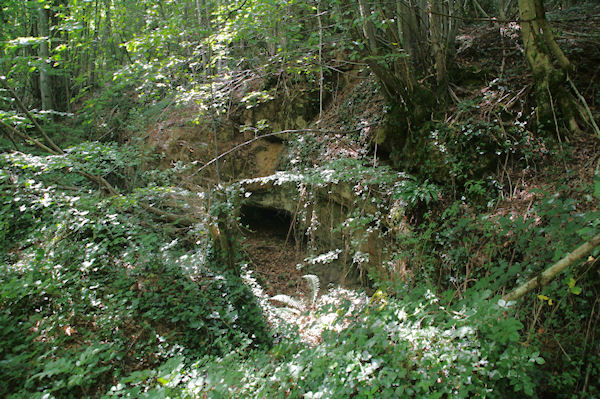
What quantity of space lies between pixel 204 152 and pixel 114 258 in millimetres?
3734

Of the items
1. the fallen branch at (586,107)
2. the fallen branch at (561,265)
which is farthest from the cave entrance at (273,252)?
the fallen branch at (586,107)

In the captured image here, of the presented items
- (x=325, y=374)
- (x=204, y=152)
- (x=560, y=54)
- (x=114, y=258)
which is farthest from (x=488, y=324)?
(x=204, y=152)

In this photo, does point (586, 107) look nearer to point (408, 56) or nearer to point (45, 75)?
point (408, 56)

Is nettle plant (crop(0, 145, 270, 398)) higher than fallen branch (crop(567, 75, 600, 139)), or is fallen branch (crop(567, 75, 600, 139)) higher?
fallen branch (crop(567, 75, 600, 139))

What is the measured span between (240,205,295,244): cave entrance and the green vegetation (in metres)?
1.46

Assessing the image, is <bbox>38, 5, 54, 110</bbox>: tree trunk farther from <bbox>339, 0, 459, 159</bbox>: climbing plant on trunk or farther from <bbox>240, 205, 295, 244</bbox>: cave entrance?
<bbox>339, 0, 459, 159</bbox>: climbing plant on trunk

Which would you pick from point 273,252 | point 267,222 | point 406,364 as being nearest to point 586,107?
point 406,364

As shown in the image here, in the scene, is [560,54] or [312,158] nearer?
[560,54]

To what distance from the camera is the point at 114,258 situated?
207 inches

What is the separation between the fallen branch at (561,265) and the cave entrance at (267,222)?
19.6 feet

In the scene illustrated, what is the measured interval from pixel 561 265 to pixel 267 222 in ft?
22.8

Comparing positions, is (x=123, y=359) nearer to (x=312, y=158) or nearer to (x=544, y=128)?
(x=312, y=158)

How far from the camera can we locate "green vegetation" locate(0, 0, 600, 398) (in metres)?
2.82

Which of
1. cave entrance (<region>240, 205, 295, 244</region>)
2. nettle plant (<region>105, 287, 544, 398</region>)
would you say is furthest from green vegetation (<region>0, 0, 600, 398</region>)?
cave entrance (<region>240, 205, 295, 244</region>)
